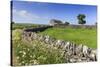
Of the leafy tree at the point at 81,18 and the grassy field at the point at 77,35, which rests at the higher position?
the leafy tree at the point at 81,18

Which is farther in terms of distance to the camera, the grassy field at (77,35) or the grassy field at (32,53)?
the grassy field at (77,35)

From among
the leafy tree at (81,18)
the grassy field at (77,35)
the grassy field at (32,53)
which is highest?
the leafy tree at (81,18)

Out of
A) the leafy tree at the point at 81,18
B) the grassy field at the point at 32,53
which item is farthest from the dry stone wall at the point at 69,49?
the leafy tree at the point at 81,18

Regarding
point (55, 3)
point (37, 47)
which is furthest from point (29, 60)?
point (55, 3)

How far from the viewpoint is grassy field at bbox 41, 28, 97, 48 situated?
2.47 metres

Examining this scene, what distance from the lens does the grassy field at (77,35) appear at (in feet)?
8.11

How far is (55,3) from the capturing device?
2471mm

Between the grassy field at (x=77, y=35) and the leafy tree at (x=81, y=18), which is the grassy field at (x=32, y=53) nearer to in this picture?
the grassy field at (x=77, y=35)

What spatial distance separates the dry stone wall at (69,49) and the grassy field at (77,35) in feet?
0.16

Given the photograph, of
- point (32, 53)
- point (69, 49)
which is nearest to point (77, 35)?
point (69, 49)

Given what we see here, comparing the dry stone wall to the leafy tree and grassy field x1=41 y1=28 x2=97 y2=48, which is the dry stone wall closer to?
grassy field x1=41 y1=28 x2=97 y2=48

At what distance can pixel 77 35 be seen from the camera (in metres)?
2.55
